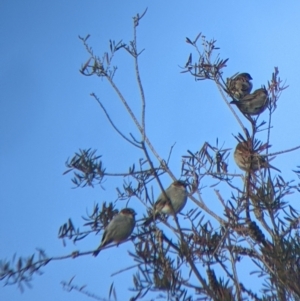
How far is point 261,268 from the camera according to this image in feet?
13.7

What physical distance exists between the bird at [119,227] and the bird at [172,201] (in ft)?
0.92

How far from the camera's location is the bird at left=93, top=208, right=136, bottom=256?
16.4ft

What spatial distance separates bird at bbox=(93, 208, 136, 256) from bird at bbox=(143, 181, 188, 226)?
28 cm

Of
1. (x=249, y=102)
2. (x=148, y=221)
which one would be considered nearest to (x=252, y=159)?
(x=148, y=221)

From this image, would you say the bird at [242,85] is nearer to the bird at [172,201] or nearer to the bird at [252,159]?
the bird at [172,201]

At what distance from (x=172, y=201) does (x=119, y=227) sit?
0.44 meters

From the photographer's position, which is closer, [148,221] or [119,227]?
[148,221]

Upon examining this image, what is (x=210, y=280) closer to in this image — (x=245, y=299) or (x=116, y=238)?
(x=245, y=299)

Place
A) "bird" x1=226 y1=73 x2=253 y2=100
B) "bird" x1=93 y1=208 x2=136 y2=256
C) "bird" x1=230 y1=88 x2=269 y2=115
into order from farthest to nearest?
"bird" x1=226 y1=73 x2=253 y2=100, "bird" x1=230 y1=88 x2=269 y2=115, "bird" x1=93 y1=208 x2=136 y2=256

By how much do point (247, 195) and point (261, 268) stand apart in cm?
45

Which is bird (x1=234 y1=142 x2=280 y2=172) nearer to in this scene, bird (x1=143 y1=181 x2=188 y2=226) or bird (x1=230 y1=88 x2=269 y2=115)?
bird (x1=143 y1=181 x2=188 y2=226)

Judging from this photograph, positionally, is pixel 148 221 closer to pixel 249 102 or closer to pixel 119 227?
pixel 119 227

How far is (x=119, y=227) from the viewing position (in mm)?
5477

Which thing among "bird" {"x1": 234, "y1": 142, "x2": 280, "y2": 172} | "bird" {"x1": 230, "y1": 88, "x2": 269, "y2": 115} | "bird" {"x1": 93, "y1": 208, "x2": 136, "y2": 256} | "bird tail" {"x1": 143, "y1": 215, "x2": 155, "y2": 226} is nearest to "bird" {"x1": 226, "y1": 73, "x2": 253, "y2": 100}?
"bird" {"x1": 230, "y1": 88, "x2": 269, "y2": 115}
